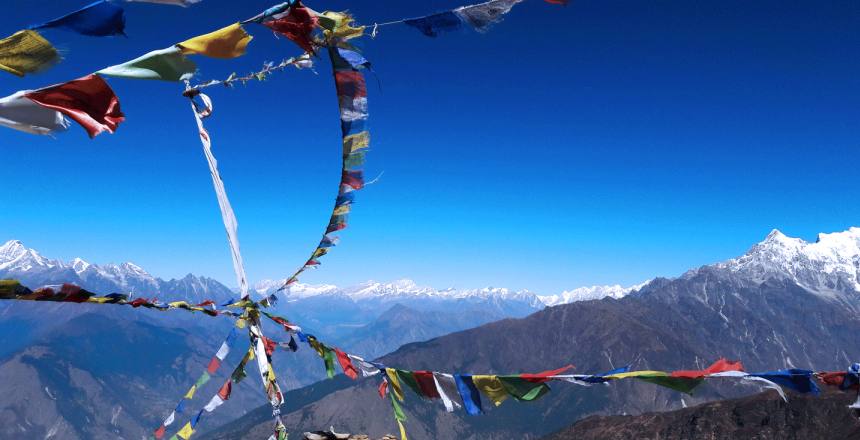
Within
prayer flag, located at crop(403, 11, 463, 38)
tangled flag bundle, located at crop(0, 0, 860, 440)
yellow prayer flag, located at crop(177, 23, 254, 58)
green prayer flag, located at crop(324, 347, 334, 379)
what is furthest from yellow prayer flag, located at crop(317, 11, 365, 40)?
green prayer flag, located at crop(324, 347, 334, 379)

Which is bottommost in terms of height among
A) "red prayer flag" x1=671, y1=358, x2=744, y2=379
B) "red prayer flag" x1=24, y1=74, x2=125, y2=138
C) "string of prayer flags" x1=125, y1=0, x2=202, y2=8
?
"red prayer flag" x1=671, y1=358, x2=744, y2=379

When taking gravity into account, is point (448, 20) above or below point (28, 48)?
above

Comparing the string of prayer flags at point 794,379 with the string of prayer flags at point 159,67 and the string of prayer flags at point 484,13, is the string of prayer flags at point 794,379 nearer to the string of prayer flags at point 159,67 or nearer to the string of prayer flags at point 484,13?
the string of prayer flags at point 484,13

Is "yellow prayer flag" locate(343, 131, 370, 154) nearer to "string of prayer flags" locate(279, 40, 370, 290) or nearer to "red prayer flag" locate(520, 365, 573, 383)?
"string of prayer flags" locate(279, 40, 370, 290)

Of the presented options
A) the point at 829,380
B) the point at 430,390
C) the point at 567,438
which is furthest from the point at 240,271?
the point at 567,438

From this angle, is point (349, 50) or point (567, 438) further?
point (567, 438)

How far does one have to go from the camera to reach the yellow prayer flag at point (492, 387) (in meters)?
5.91

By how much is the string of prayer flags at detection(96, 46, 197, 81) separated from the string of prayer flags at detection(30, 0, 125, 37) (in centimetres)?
25

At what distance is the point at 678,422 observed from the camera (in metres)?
116

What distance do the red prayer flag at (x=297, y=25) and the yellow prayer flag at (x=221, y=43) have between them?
40cm

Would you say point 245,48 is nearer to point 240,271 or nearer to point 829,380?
point 240,271

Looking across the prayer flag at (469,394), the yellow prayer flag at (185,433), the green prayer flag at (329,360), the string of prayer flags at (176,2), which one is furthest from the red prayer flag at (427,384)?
the yellow prayer flag at (185,433)

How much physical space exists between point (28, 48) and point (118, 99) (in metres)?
0.64

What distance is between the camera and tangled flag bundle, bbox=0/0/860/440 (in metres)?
3.84
